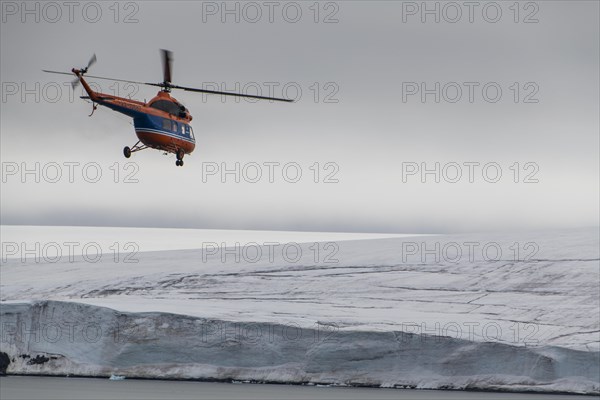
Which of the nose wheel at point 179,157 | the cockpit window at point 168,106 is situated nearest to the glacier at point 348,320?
the nose wheel at point 179,157

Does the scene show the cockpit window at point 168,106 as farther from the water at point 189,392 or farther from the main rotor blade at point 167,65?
the water at point 189,392

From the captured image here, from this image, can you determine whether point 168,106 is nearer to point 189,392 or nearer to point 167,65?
point 167,65

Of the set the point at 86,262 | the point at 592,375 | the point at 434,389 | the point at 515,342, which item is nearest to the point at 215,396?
the point at 434,389

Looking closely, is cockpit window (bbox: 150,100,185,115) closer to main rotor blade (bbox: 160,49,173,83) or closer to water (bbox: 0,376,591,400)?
main rotor blade (bbox: 160,49,173,83)

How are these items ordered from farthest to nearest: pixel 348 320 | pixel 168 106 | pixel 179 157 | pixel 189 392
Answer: pixel 348 320
pixel 189 392
pixel 168 106
pixel 179 157

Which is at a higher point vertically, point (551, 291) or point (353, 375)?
point (551, 291)

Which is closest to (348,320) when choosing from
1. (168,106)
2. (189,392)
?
(189,392)

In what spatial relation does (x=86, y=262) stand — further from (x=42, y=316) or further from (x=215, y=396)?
(x=215, y=396)
